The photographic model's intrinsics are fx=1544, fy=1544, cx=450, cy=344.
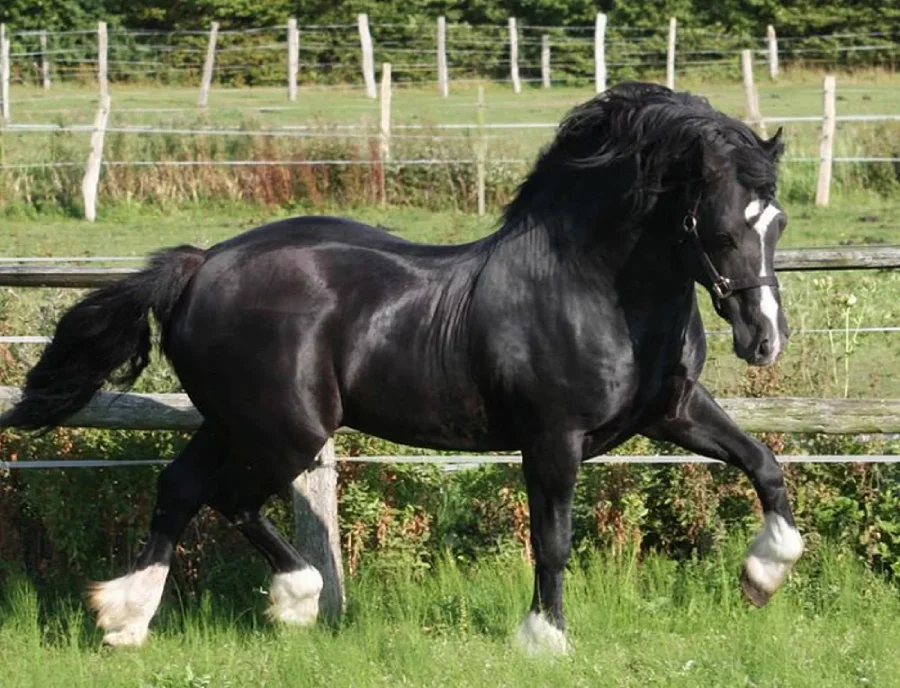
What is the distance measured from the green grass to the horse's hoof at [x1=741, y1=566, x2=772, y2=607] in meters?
0.12

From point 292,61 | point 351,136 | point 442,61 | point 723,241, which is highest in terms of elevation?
point 723,241

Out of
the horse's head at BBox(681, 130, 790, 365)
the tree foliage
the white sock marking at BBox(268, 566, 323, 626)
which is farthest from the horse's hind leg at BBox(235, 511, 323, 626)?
the tree foliage

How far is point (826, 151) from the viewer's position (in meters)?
19.7

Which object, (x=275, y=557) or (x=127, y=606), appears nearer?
(x=127, y=606)

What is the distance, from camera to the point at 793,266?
615 cm

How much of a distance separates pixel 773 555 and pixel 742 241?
113cm

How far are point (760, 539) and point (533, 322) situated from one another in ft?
3.52

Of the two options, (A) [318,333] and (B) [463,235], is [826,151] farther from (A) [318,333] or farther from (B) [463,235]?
(A) [318,333]

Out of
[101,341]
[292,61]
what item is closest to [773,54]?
[292,61]

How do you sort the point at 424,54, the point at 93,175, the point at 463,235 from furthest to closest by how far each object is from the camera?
the point at 424,54, the point at 93,175, the point at 463,235

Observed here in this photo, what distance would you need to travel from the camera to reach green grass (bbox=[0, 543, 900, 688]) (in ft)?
16.3

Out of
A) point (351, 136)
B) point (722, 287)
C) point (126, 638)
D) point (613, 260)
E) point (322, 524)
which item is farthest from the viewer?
point (351, 136)

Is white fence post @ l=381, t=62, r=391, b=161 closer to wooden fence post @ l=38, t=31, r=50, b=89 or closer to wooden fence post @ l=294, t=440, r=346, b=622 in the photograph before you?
wooden fence post @ l=294, t=440, r=346, b=622

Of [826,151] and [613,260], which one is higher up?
[613,260]
